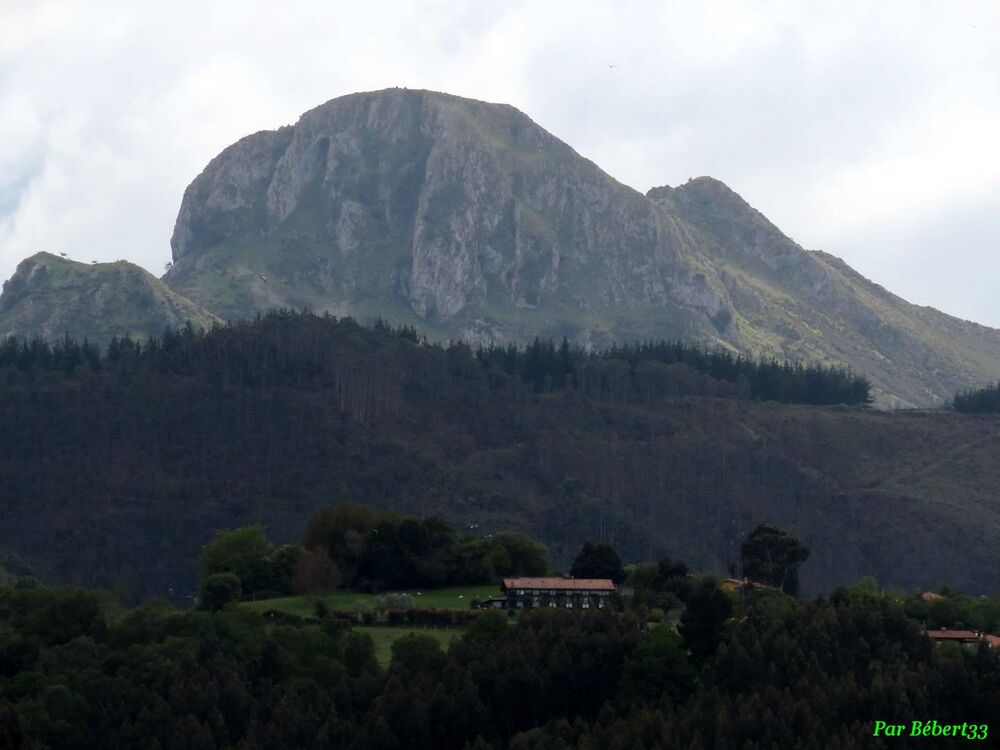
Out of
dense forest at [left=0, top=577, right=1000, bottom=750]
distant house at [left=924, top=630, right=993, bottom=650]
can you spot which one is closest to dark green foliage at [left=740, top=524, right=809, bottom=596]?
distant house at [left=924, top=630, right=993, bottom=650]

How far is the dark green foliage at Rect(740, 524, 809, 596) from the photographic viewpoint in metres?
129

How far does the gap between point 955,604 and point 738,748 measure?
3758cm

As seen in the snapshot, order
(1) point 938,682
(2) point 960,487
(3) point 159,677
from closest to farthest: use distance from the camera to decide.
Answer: (1) point 938,682 → (3) point 159,677 → (2) point 960,487

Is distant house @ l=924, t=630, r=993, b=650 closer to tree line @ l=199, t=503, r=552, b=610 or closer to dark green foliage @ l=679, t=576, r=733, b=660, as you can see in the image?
dark green foliage @ l=679, t=576, r=733, b=660

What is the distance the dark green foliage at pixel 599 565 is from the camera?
121812 millimetres

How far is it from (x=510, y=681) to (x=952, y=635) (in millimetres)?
27320

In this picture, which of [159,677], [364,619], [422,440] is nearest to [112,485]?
[422,440]

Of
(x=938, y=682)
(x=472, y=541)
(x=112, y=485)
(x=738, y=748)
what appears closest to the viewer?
(x=738, y=748)

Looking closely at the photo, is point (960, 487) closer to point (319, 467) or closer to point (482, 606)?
point (319, 467)

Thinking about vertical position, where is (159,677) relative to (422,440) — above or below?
below

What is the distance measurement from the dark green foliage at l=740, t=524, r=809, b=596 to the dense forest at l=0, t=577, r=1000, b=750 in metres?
24.6

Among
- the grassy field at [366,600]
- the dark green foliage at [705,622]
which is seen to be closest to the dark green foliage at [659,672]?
the dark green foliage at [705,622]

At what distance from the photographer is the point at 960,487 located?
Result: 198 metres

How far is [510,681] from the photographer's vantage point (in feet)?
297
